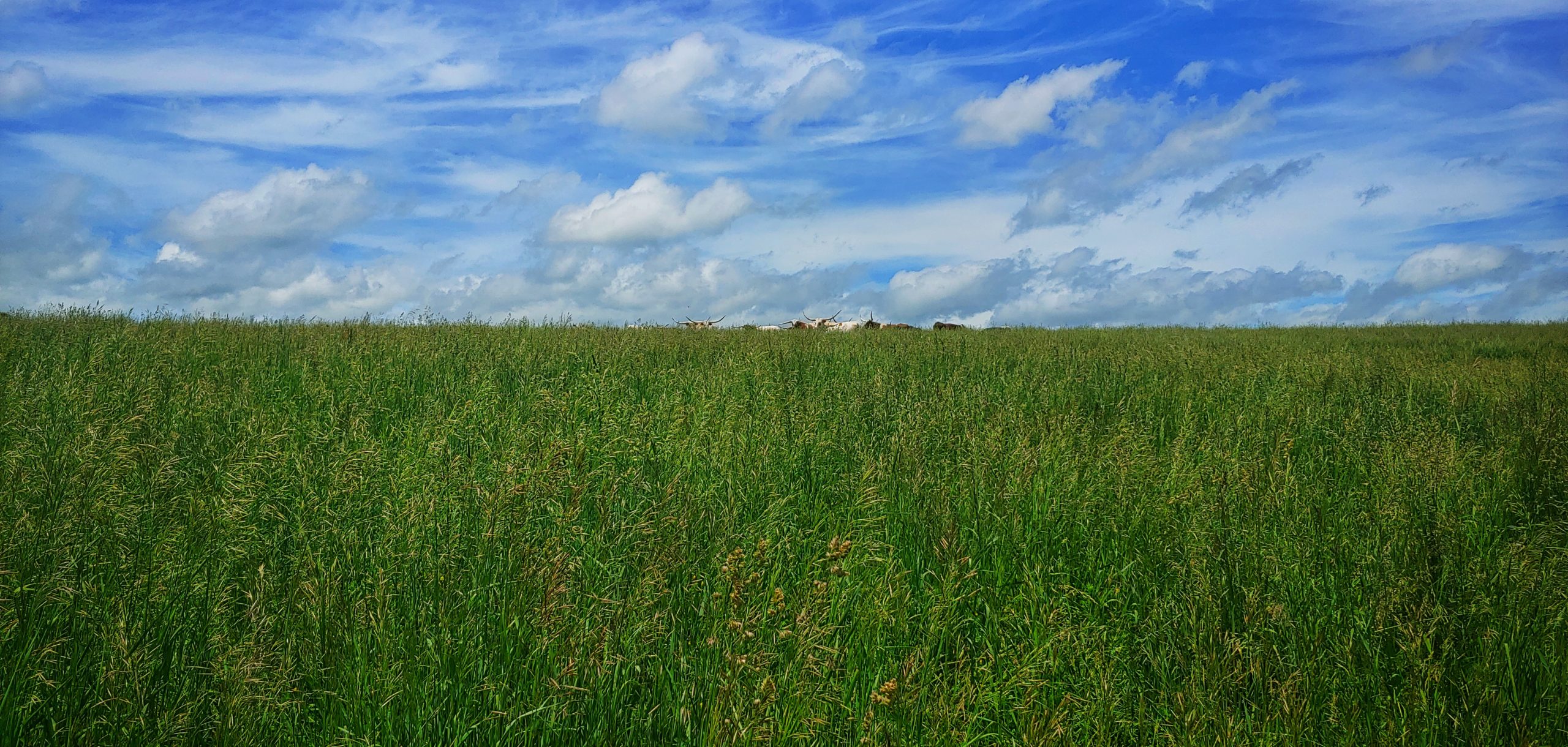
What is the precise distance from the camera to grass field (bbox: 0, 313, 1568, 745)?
7.82 ft

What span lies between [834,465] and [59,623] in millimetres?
3537

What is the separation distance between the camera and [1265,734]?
2.42 m

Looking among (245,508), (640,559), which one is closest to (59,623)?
(245,508)

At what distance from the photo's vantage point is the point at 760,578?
265cm

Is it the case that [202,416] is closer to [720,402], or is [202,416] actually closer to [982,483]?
[720,402]

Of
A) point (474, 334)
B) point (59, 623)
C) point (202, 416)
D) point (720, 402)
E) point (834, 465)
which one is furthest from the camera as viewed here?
point (474, 334)

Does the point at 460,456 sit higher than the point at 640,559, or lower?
higher

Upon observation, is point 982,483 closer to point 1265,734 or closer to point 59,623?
point 1265,734

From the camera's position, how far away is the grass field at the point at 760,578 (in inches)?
93.8

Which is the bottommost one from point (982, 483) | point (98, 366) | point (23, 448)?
point (982, 483)

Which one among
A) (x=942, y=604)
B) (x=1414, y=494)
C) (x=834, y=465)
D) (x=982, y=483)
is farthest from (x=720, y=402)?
(x=1414, y=494)

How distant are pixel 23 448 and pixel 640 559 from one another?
3.50 meters

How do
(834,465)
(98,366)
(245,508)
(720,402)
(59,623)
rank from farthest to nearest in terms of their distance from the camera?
(98,366) → (720,402) → (834,465) → (245,508) → (59,623)

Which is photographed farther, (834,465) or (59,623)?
(834,465)
